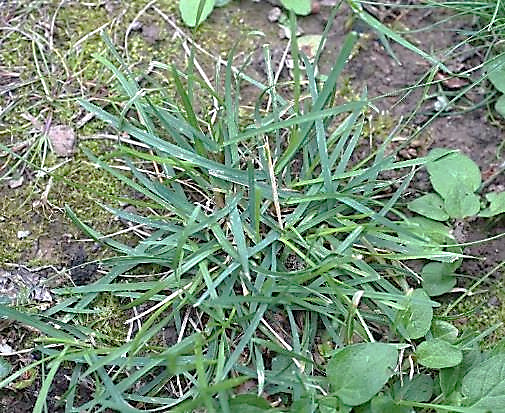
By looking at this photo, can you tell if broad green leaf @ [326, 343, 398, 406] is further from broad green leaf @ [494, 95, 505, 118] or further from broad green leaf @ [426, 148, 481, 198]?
broad green leaf @ [494, 95, 505, 118]

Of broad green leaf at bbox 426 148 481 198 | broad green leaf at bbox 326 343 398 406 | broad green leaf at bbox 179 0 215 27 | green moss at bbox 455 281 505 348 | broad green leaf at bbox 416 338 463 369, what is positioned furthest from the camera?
broad green leaf at bbox 179 0 215 27

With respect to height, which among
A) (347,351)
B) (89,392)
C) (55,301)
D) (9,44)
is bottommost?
(89,392)

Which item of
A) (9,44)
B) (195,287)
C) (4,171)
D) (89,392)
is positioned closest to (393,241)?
(195,287)

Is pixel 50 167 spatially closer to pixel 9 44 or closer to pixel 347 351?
pixel 9 44

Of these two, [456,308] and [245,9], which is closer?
[456,308]

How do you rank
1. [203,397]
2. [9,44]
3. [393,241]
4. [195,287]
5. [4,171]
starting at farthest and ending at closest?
1. [9,44]
2. [4,171]
3. [393,241]
4. [195,287]
5. [203,397]

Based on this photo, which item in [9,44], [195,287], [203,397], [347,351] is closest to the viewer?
[203,397]

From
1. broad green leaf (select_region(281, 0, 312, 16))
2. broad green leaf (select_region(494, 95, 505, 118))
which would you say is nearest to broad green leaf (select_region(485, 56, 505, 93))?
broad green leaf (select_region(494, 95, 505, 118))
